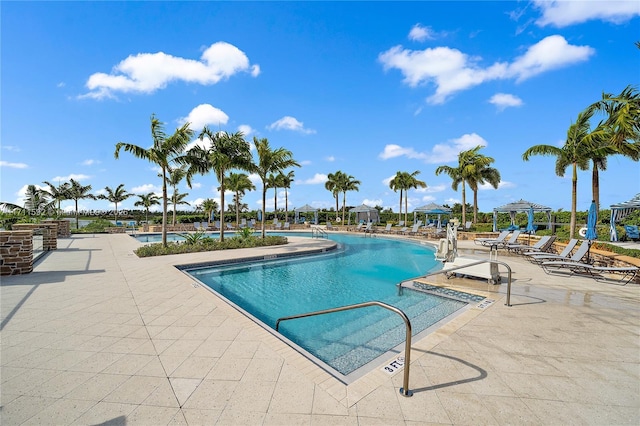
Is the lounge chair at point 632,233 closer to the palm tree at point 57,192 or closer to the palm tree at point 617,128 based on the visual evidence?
the palm tree at point 617,128

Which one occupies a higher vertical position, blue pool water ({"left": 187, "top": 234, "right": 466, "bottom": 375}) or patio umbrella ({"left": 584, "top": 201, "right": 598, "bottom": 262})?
patio umbrella ({"left": 584, "top": 201, "right": 598, "bottom": 262})

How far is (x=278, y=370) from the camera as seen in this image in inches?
118

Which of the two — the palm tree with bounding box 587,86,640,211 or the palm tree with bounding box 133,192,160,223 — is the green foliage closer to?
the palm tree with bounding box 587,86,640,211

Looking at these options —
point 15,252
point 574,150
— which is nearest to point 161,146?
point 15,252

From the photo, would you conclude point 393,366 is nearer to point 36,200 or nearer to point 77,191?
point 36,200

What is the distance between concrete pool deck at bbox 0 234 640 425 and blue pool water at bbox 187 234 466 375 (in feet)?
2.81

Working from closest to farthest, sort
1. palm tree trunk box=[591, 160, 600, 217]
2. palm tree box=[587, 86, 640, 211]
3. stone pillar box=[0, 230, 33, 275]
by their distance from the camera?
1. palm tree box=[587, 86, 640, 211]
2. stone pillar box=[0, 230, 33, 275]
3. palm tree trunk box=[591, 160, 600, 217]

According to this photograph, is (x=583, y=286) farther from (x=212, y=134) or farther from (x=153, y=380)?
(x=212, y=134)

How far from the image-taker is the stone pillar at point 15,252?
7.45 metres

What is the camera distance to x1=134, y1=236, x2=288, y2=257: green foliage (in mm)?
11616

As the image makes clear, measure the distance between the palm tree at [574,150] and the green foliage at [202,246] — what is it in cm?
1423

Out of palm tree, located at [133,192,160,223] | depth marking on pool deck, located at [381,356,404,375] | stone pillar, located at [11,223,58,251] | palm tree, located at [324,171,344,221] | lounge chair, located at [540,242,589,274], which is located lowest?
depth marking on pool deck, located at [381,356,404,375]

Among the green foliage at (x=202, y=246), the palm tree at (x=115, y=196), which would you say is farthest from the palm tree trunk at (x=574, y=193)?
the palm tree at (x=115, y=196)

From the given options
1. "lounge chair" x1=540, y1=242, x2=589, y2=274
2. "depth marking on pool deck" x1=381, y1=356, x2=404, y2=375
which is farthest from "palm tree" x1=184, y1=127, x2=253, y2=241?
"lounge chair" x1=540, y1=242, x2=589, y2=274
